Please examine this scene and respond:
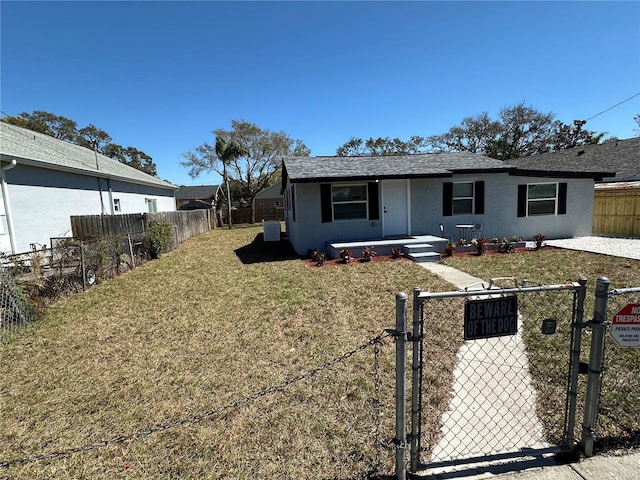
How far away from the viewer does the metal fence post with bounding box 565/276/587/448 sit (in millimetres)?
2197

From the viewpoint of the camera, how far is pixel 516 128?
34.7 metres

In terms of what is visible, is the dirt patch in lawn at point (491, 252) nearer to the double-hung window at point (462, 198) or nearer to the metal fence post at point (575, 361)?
the double-hung window at point (462, 198)

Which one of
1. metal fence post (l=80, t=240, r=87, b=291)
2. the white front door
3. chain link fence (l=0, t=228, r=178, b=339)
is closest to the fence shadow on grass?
chain link fence (l=0, t=228, r=178, b=339)

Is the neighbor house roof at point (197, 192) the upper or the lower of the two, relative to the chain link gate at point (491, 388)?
upper

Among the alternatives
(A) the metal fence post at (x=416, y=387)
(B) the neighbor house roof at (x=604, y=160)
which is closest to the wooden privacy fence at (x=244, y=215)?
(B) the neighbor house roof at (x=604, y=160)

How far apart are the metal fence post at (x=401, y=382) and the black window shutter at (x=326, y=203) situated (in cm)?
961

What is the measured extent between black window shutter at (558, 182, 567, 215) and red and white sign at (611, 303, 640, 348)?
1294cm

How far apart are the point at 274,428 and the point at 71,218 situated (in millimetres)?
12758

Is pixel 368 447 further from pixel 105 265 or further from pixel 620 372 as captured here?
pixel 105 265

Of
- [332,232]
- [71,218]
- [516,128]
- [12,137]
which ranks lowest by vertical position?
[332,232]

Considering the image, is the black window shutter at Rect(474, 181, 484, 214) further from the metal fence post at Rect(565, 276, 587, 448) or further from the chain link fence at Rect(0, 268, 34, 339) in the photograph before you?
the chain link fence at Rect(0, 268, 34, 339)

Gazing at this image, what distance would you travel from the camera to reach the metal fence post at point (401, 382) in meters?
2.00

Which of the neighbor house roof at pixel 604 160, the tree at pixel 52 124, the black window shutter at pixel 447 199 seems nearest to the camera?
the black window shutter at pixel 447 199

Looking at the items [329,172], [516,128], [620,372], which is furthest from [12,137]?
[516,128]
